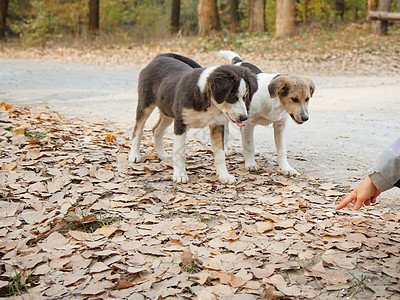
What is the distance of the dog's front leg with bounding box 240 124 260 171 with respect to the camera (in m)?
5.35

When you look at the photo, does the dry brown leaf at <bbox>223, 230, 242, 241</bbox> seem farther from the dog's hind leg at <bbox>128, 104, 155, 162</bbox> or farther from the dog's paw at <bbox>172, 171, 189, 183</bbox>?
the dog's hind leg at <bbox>128, 104, 155, 162</bbox>

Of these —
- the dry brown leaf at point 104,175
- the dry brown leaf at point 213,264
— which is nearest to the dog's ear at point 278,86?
the dry brown leaf at point 104,175

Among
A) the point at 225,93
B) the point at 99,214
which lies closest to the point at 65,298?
the point at 99,214

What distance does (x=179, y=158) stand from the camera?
4.97m

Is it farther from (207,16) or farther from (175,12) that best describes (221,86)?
(175,12)

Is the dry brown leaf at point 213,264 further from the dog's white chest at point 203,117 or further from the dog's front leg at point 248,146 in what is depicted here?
the dog's front leg at point 248,146

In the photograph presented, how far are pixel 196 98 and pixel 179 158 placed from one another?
0.76m

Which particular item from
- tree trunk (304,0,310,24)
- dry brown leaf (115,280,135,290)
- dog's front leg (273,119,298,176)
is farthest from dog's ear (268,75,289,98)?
tree trunk (304,0,310,24)

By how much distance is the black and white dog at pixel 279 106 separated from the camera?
505 centimetres

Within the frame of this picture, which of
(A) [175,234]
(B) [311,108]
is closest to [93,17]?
(B) [311,108]

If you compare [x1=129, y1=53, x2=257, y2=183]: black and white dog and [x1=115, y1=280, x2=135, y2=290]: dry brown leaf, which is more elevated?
[x1=129, y1=53, x2=257, y2=183]: black and white dog

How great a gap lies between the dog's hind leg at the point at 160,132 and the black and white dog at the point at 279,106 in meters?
1.09

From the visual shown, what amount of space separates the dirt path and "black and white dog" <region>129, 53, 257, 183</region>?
1388 millimetres

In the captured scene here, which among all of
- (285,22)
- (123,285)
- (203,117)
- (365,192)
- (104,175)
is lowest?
(123,285)
